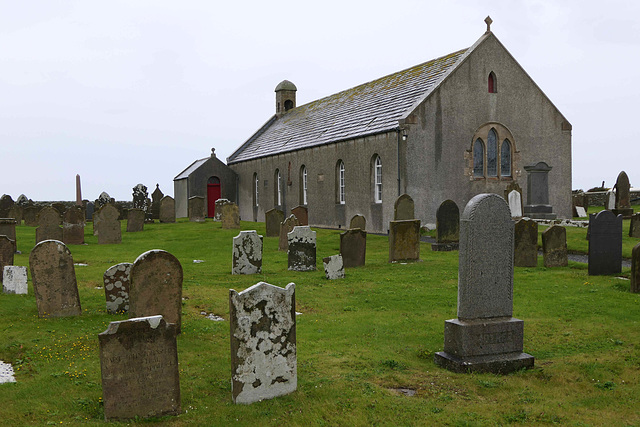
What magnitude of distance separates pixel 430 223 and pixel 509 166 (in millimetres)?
5378

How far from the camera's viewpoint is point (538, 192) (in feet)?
90.2

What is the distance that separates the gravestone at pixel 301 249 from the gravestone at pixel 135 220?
15.6 m

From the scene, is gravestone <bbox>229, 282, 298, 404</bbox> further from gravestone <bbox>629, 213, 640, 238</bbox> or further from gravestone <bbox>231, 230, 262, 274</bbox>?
gravestone <bbox>629, 213, 640, 238</bbox>

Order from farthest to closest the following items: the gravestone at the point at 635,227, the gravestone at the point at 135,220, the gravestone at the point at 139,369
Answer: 1. the gravestone at the point at 135,220
2. the gravestone at the point at 635,227
3. the gravestone at the point at 139,369

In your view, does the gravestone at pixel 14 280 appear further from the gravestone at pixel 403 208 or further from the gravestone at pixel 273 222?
the gravestone at pixel 273 222

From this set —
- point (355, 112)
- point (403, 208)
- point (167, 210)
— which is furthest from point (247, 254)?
point (167, 210)

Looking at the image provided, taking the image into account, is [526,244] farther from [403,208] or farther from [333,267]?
[403,208]

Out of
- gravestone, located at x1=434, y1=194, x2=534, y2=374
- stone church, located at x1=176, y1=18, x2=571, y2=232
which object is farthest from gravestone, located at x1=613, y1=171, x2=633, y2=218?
gravestone, located at x1=434, y1=194, x2=534, y2=374

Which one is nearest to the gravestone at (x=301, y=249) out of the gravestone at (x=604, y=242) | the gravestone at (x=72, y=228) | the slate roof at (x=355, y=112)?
the gravestone at (x=604, y=242)

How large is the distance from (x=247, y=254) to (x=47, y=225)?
30.8 feet

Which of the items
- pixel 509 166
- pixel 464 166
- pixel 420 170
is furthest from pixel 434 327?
pixel 509 166

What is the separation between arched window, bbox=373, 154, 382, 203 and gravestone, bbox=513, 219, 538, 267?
1239 cm

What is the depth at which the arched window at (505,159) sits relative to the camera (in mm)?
28078

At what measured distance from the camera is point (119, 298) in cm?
1012
